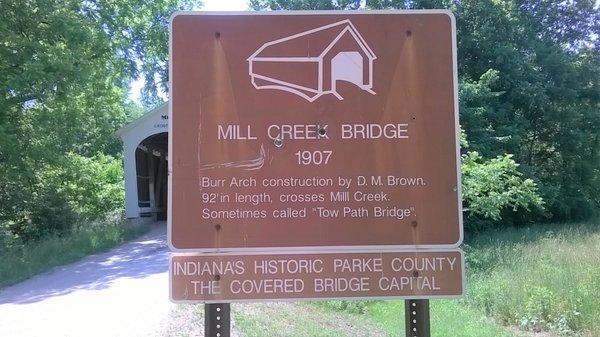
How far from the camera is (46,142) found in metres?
17.6

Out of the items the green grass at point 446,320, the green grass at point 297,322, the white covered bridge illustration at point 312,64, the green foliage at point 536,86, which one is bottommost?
the green grass at point 446,320

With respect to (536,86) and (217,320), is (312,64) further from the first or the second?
(536,86)

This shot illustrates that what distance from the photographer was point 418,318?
310cm

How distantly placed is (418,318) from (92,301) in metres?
6.90

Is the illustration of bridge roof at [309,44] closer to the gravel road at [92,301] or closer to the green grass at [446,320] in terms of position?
the gravel road at [92,301]

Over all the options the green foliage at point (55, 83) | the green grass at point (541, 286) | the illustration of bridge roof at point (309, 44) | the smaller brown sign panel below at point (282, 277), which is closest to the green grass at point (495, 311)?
the green grass at point (541, 286)

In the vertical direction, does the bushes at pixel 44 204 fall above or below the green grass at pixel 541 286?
above

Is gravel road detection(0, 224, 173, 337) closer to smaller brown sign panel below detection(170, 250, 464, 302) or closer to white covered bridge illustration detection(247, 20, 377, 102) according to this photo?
smaller brown sign panel below detection(170, 250, 464, 302)

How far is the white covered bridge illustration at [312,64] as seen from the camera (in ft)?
10.1

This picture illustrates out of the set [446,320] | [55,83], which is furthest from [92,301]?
[55,83]

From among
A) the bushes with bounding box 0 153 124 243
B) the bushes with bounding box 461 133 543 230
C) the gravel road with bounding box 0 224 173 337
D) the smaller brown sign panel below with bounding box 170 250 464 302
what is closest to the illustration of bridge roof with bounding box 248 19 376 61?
the smaller brown sign panel below with bounding box 170 250 464 302

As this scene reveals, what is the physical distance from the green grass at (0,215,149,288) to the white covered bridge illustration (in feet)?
31.0

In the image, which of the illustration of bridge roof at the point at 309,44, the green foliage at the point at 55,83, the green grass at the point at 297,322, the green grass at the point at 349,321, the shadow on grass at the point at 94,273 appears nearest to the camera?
the illustration of bridge roof at the point at 309,44

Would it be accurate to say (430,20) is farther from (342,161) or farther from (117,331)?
(117,331)
